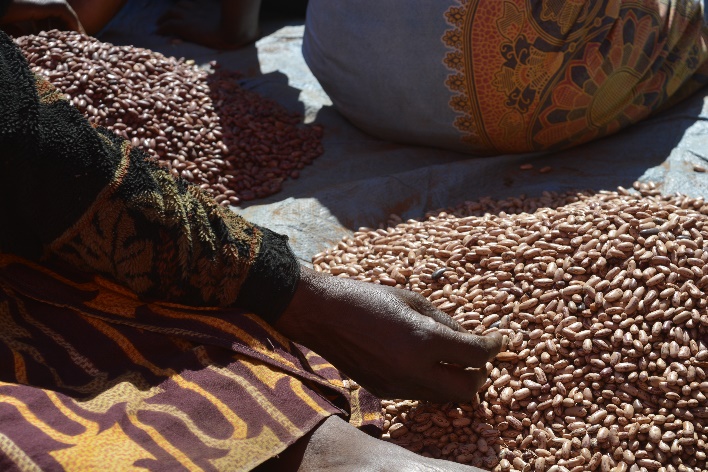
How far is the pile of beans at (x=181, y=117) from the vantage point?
283 cm

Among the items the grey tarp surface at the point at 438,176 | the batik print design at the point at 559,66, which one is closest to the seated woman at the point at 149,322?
the grey tarp surface at the point at 438,176

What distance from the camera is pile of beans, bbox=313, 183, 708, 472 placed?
165 centimetres

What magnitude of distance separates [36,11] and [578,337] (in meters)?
2.47

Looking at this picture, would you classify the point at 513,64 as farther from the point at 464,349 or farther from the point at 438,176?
the point at 464,349

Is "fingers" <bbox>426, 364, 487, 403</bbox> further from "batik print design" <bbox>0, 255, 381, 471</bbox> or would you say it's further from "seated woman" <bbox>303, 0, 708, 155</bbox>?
"seated woman" <bbox>303, 0, 708, 155</bbox>

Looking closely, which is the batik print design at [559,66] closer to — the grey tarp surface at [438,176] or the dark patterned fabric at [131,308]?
the grey tarp surface at [438,176]

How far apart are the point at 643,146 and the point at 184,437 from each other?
2.08 m

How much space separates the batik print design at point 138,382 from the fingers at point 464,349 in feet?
0.71

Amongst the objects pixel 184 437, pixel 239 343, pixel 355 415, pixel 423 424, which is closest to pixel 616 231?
pixel 423 424

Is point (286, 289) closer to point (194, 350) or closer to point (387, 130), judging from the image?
point (194, 350)

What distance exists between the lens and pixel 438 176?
9.07ft

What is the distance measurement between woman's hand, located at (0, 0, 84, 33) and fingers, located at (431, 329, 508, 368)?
7.74 ft

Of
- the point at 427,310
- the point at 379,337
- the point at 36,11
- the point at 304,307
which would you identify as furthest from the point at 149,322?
the point at 36,11

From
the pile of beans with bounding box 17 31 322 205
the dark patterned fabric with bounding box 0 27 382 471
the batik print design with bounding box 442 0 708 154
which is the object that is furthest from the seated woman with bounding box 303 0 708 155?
the dark patterned fabric with bounding box 0 27 382 471
